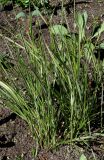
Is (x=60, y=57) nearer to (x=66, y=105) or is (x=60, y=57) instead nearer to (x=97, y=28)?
(x=66, y=105)

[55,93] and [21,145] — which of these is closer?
[55,93]

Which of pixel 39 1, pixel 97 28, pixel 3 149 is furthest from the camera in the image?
pixel 39 1

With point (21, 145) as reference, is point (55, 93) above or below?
above

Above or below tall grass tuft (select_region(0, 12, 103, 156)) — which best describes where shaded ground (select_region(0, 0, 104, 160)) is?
below

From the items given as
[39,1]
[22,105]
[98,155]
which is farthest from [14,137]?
[39,1]

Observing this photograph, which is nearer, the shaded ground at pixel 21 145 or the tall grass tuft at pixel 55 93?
the tall grass tuft at pixel 55 93

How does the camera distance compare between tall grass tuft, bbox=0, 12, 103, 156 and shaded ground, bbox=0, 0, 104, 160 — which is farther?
shaded ground, bbox=0, 0, 104, 160

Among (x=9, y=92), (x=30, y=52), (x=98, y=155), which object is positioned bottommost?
(x=98, y=155)

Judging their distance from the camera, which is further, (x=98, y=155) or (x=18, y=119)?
(x=18, y=119)

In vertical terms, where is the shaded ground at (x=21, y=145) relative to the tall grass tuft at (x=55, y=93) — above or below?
below

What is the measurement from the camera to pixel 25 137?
2.18 metres

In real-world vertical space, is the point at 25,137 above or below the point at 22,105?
below

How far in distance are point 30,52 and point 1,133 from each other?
0.56 metres

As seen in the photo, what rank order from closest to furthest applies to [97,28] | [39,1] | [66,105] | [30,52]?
[30,52] < [66,105] < [97,28] < [39,1]
